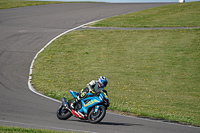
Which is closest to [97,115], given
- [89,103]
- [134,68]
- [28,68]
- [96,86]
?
[89,103]

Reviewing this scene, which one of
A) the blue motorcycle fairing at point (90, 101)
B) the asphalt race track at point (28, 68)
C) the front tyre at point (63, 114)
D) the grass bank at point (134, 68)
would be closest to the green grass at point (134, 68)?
the grass bank at point (134, 68)

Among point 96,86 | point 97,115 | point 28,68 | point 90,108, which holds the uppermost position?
point 28,68

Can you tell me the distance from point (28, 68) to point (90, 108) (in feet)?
41.3

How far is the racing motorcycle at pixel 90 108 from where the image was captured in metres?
10.1

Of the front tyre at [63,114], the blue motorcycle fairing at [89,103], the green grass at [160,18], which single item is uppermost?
the green grass at [160,18]

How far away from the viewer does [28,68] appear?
21938 mm

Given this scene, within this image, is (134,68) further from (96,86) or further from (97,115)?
(97,115)

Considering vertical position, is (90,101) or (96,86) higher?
(96,86)

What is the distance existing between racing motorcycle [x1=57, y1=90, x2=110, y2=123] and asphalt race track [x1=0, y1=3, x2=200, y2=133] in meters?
0.27

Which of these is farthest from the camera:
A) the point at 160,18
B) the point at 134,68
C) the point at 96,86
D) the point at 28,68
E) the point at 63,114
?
the point at 160,18

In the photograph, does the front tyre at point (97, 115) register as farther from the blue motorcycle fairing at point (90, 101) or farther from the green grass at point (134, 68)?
the green grass at point (134, 68)

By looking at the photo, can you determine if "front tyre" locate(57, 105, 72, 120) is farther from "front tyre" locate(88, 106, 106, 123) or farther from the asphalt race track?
"front tyre" locate(88, 106, 106, 123)

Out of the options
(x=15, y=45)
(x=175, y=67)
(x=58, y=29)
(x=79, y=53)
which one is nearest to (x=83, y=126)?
(x=175, y=67)

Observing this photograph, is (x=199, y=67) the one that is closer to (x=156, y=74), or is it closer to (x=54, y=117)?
(x=156, y=74)
